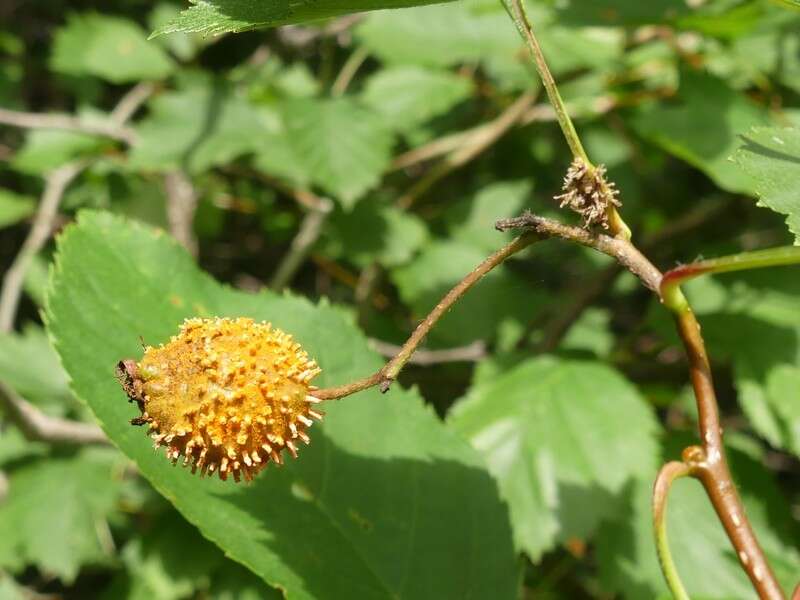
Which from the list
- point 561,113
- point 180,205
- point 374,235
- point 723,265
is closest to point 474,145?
point 374,235

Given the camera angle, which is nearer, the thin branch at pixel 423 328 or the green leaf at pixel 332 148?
the thin branch at pixel 423 328

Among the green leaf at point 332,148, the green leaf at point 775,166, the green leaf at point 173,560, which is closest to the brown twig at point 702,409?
the green leaf at point 775,166

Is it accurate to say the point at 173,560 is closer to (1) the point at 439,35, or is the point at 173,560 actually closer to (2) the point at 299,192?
(2) the point at 299,192

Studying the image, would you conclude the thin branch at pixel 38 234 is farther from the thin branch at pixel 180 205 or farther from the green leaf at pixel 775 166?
the green leaf at pixel 775 166

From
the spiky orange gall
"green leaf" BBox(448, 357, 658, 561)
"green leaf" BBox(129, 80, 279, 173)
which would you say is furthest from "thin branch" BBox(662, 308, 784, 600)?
"green leaf" BBox(129, 80, 279, 173)

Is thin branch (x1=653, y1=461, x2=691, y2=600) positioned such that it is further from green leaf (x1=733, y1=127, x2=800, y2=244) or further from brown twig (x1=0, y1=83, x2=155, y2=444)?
brown twig (x1=0, y1=83, x2=155, y2=444)
